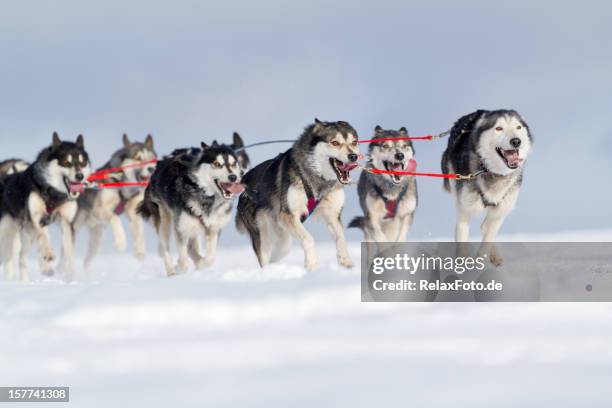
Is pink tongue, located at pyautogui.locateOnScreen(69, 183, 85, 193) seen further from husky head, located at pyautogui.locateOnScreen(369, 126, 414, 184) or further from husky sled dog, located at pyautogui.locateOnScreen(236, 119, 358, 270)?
husky head, located at pyautogui.locateOnScreen(369, 126, 414, 184)

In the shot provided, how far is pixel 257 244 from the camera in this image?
9250mm

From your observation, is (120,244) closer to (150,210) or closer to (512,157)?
(150,210)

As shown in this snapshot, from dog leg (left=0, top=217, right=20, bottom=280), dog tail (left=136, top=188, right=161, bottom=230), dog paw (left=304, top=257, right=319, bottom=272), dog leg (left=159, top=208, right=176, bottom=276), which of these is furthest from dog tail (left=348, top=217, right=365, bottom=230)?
dog leg (left=0, top=217, right=20, bottom=280)

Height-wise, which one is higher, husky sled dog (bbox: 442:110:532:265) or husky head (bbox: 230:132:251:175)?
husky head (bbox: 230:132:251:175)

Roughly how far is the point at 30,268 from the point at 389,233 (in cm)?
630

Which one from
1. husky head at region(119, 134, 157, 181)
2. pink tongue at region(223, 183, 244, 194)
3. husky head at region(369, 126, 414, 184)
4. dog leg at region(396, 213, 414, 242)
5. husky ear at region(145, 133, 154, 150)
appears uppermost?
husky ear at region(145, 133, 154, 150)

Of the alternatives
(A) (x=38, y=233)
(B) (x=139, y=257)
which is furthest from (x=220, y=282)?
(B) (x=139, y=257)

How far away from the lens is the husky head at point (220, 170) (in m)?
9.35

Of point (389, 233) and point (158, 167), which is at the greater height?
point (158, 167)

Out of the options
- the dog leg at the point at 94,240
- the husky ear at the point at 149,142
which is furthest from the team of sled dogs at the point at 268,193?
the husky ear at the point at 149,142

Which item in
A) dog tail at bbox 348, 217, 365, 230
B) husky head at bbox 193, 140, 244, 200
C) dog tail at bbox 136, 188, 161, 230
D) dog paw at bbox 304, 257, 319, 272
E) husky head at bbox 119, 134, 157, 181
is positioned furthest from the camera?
husky head at bbox 119, 134, 157, 181

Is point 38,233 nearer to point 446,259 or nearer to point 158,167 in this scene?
point 158,167

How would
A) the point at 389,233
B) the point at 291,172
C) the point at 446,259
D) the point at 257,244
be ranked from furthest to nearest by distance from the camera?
1. the point at 389,233
2. the point at 257,244
3. the point at 291,172
4. the point at 446,259

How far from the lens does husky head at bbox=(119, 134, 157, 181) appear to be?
13273 mm
